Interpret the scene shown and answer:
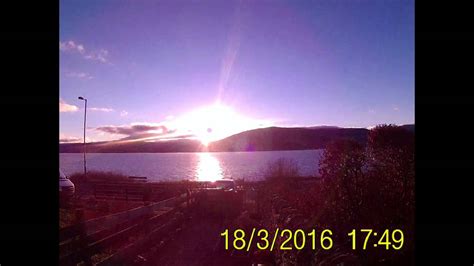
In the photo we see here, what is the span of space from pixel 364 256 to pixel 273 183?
538 inches

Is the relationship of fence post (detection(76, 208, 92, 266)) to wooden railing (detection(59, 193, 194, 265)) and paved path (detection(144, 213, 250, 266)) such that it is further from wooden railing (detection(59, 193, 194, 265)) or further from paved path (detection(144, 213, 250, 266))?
paved path (detection(144, 213, 250, 266))

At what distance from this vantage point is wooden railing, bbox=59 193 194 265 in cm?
721

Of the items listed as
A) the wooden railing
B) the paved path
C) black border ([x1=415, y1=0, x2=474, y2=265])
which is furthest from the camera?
the paved path

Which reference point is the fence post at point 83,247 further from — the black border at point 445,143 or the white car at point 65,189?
the white car at point 65,189

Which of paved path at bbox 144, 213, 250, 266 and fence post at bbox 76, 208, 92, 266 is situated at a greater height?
fence post at bbox 76, 208, 92, 266

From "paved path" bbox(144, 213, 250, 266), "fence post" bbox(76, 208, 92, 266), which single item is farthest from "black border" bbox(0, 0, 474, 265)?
"paved path" bbox(144, 213, 250, 266)

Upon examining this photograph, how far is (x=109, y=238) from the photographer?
381 inches

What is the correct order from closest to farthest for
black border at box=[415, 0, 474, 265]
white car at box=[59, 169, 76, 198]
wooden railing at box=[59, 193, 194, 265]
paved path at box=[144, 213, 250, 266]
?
black border at box=[415, 0, 474, 265] → wooden railing at box=[59, 193, 194, 265] → paved path at box=[144, 213, 250, 266] → white car at box=[59, 169, 76, 198]

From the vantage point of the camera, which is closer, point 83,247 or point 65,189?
point 83,247

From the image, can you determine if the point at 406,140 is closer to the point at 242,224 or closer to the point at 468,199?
the point at 468,199
